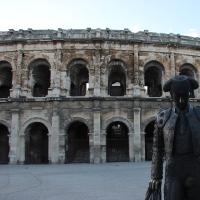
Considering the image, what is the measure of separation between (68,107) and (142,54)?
18.9 feet

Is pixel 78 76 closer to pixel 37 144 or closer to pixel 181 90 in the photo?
pixel 37 144

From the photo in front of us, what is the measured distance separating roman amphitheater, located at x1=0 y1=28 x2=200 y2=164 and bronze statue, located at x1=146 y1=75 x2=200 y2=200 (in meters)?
17.5

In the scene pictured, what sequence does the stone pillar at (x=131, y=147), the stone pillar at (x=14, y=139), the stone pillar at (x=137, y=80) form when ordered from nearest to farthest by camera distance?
the stone pillar at (x=131, y=147)
the stone pillar at (x=14, y=139)
the stone pillar at (x=137, y=80)

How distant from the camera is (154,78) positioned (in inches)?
977

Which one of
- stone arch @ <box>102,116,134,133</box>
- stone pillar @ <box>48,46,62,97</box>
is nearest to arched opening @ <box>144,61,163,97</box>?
stone arch @ <box>102,116,134,133</box>

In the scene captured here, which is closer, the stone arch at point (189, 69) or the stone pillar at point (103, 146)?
the stone pillar at point (103, 146)

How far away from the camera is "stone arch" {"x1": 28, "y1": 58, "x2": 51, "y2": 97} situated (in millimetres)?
22391

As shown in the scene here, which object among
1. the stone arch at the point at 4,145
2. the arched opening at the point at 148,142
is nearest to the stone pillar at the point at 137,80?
the arched opening at the point at 148,142

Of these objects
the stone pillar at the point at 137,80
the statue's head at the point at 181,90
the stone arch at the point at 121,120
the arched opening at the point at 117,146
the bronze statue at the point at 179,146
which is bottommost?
the bronze statue at the point at 179,146

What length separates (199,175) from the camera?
296 cm

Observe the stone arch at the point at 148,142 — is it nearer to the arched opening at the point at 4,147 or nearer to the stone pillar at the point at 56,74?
the stone pillar at the point at 56,74

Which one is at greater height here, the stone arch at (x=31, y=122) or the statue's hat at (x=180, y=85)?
the stone arch at (x=31, y=122)

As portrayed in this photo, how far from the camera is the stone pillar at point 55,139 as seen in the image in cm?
2053

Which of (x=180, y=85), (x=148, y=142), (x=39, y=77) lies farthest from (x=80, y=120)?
(x=180, y=85)
